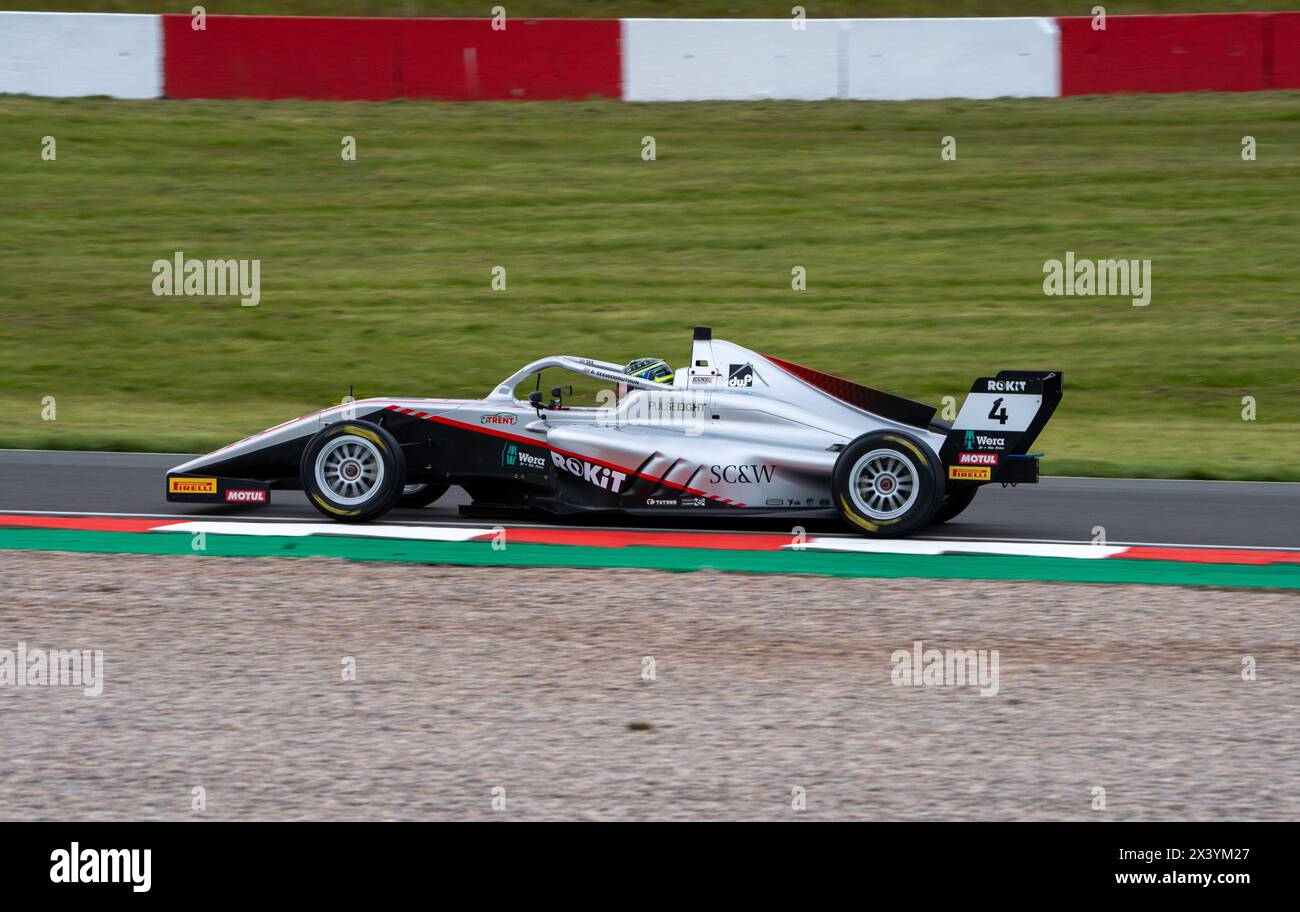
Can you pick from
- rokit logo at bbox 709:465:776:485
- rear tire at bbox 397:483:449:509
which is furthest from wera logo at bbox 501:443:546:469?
rokit logo at bbox 709:465:776:485

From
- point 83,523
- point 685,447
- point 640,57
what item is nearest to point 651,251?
point 640,57

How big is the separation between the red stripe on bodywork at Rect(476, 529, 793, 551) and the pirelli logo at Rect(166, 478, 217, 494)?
6.04ft

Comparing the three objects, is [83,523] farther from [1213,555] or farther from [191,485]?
[1213,555]

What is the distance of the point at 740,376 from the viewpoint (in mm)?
9734

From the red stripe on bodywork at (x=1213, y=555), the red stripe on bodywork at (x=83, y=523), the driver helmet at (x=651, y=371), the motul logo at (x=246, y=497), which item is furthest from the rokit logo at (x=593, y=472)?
the red stripe on bodywork at (x=1213, y=555)

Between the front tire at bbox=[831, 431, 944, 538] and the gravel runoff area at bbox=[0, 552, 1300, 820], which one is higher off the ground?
the front tire at bbox=[831, 431, 944, 538]

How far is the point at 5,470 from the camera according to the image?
12484 millimetres

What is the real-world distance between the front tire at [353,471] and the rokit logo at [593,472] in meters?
0.97

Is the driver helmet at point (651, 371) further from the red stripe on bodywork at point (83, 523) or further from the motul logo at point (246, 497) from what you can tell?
the red stripe on bodywork at point (83, 523)

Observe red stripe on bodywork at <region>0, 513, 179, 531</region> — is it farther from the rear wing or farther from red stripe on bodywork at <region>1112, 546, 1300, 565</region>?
red stripe on bodywork at <region>1112, 546, 1300, 565</region>

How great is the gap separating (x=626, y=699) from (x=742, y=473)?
3356 millimetres

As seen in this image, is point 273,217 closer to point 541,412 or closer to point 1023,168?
point 1023,168

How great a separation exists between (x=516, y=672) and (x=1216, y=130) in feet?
60.9

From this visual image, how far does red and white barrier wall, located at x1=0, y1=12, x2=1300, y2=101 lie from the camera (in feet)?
74.9
